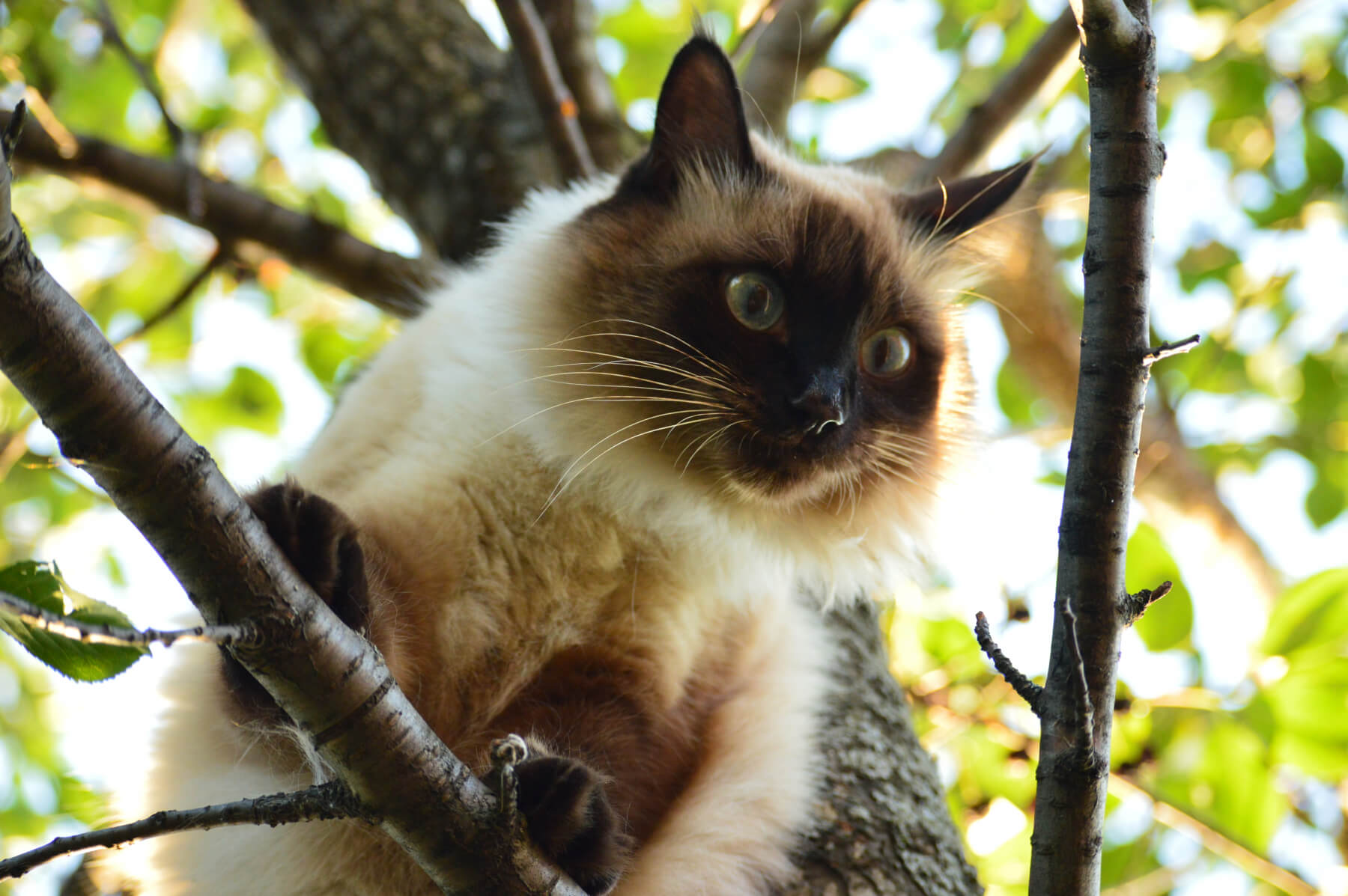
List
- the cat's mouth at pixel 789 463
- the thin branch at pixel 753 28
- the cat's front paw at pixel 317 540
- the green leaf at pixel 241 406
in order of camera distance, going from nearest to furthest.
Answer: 1. the cat's front paw at pixel 317 540
2. the cat's mouth at pixel 789 463
3. the thin branch at pixel 753 28
4. the green leaf at pixel 241 406

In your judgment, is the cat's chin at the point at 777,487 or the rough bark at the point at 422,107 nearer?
the cat's chin at the point at 777,487

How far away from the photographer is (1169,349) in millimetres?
1259

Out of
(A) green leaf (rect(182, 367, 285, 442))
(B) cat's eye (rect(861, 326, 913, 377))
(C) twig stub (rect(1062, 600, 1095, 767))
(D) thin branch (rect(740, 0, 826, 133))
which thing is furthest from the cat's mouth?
(A) green leaf (rect(182, 367, 285, 442))

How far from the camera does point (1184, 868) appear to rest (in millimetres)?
3061

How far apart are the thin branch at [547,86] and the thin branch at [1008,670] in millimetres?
2128

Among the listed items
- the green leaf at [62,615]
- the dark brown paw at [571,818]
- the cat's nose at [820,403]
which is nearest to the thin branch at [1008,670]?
the dark brown paw at [571,818]

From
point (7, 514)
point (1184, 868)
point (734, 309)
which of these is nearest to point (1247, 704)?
point (1184, 868)

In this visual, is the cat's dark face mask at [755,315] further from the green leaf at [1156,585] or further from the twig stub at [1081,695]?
the twig stub at [1081,695]

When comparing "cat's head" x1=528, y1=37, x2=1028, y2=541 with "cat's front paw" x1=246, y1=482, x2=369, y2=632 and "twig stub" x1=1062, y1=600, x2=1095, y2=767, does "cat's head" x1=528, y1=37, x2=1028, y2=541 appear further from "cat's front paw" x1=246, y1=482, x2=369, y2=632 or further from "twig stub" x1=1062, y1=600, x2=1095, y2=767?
"twig stub" x1=1062, y1=600, x2=1095, y2=767

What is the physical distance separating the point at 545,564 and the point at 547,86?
59.8 inches

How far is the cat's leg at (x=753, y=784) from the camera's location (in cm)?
197

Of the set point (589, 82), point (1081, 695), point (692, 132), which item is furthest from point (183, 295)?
point (1081, 695)

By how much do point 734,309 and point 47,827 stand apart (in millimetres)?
3131

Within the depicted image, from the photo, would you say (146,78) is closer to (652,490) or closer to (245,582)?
(652,490)
